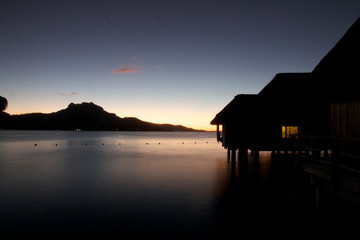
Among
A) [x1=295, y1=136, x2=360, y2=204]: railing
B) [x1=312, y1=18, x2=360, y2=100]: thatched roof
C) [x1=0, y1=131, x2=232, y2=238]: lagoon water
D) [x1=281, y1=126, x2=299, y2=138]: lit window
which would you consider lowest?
[x1=0, y1=131, x2=232, y2=238]: lagoon water

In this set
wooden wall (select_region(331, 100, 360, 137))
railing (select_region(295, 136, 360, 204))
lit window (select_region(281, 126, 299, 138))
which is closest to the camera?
railing (select_region(295, 136, 360, 204))

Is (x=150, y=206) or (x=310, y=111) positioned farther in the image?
(x=310, y=111)

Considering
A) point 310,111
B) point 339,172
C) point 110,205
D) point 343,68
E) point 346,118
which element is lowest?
point 110,205

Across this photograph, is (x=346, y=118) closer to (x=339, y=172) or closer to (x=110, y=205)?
(x=339, y=172)

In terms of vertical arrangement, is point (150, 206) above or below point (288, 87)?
below

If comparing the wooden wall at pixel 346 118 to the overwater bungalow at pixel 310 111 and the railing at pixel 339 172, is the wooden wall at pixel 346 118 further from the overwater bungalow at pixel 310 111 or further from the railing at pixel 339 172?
the railing at pixel 339 172

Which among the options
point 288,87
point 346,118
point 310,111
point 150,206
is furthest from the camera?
point 288,87

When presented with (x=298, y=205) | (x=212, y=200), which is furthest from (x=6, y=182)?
(x=298, y=205)

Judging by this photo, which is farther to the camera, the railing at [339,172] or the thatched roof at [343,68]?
the thatched roof at [343,68]

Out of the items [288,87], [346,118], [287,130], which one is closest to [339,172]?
[346,118]

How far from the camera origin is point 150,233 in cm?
830

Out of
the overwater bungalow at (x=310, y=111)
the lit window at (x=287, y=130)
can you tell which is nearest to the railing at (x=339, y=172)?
the overwater bungalow at (x=310, y=111)

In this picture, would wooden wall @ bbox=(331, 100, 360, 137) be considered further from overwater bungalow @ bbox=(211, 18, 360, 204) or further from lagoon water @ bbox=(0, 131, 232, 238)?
lagoon water @ bbox=(0, 131, 232, 238)

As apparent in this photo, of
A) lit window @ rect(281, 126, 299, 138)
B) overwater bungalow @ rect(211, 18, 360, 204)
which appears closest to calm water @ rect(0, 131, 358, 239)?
overwater bungalow @ rect(211, 18, 360, 204)
